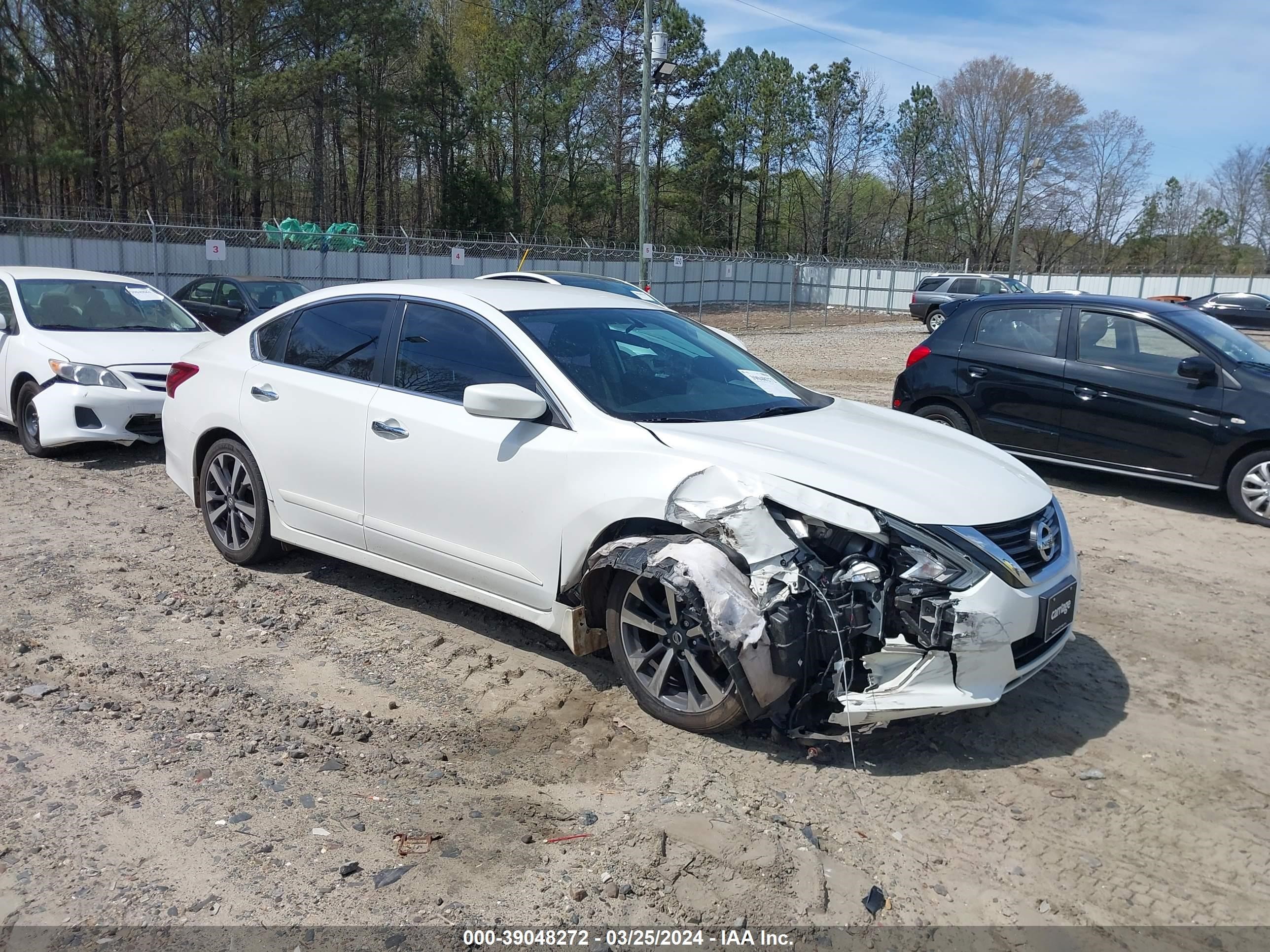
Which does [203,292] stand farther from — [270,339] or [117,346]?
[270,339]

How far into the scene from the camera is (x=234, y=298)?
15766mm

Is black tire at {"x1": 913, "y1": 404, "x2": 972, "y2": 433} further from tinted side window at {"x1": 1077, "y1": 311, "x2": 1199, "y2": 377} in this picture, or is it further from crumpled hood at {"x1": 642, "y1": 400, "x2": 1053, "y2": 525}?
crumpled hood at {"x1": 642, "y1": 400, "x2": 1053, "y2": 525}

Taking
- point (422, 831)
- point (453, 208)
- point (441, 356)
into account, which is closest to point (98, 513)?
point (441, 356)

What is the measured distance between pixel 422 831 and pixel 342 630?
197 centimetres

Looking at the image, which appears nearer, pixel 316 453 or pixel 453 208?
pixel 316 453

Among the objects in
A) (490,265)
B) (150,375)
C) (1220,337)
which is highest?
(490,265)

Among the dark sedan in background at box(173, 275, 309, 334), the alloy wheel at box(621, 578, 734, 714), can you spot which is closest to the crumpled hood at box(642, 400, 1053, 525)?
the alloy wheel at box(621, 578, 734, 714)

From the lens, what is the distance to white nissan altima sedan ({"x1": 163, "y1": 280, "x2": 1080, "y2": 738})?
3688 millimetres

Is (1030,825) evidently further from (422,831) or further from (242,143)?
(242,143)

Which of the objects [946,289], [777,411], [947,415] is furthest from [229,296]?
[946,289]

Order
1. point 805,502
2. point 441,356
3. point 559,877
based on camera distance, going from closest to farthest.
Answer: point 559,877 → point 805,502 → point 441,356

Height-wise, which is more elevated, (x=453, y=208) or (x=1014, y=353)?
(x=453, y=208)

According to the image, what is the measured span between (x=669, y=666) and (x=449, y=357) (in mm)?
1899

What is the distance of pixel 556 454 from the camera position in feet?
14.0
